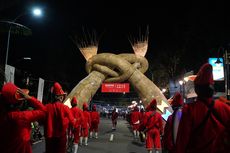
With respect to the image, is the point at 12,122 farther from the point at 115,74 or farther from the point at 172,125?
the point at 115,74

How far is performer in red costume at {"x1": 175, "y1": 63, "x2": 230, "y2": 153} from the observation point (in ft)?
12.3

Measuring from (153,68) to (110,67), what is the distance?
52.8ft

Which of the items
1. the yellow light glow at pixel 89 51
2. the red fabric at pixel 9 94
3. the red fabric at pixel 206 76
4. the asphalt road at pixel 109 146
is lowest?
the asphalt road at pixel 109 146

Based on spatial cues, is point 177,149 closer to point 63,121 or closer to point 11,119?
point 11,119

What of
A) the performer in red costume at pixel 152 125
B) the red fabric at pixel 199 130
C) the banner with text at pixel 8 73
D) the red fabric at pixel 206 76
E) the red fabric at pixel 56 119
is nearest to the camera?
the red fabric at pixel 199 130

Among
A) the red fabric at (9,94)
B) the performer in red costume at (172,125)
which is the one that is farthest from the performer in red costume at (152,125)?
the red fabric at (9,94)

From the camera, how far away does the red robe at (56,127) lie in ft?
21.7

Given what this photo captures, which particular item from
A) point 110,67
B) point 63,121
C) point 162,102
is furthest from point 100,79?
point 63,121

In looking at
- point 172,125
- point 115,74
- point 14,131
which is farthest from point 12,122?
point 115,74

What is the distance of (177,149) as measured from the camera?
3.79m

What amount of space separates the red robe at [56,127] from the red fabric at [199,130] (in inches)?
138

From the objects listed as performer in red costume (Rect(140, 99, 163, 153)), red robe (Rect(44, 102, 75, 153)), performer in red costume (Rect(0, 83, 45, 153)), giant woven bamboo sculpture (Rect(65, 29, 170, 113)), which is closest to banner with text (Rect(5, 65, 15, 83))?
performer in red costume (Rect(140, 99, 163, 153))

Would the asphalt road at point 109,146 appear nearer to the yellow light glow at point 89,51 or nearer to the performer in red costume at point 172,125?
the performer in red costume at point 172,125

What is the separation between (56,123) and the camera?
676 centimetres
